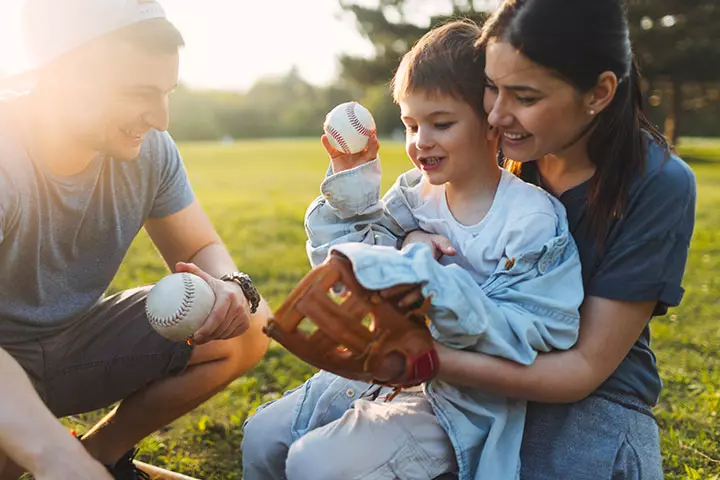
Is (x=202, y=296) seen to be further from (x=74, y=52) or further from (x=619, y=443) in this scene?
(x=619, y=443)

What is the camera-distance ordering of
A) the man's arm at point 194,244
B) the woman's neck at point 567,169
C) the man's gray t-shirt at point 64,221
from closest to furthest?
the woman's neck at point 567,169, the man's gray t-shirt at point 64,221, the man's arm at point 194,244

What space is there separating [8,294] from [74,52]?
2.87 ft

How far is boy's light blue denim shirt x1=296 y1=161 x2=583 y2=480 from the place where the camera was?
75.3 inches

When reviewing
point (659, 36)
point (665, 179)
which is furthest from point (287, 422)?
point (659, 36)

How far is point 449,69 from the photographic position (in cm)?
231

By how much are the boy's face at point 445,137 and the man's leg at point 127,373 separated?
1.18 metres

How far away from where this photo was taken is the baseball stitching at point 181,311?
2455mm

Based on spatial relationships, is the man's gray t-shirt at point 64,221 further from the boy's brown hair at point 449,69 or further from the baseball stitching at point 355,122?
the boy's brown hair at point 449,69

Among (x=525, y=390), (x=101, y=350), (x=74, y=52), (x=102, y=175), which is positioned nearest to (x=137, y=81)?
(x=74, y=52)

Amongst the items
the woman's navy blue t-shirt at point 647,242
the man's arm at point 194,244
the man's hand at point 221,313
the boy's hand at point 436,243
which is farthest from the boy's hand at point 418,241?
the man's arm at point 194,244

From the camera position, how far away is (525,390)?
210cm

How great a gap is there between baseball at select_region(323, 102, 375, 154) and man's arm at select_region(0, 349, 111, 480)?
1.14 meters

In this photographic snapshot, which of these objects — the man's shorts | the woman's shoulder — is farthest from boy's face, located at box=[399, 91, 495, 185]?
the man's shorts

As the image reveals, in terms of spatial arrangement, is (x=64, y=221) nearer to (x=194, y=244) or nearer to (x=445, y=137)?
(x=194, y=244)
